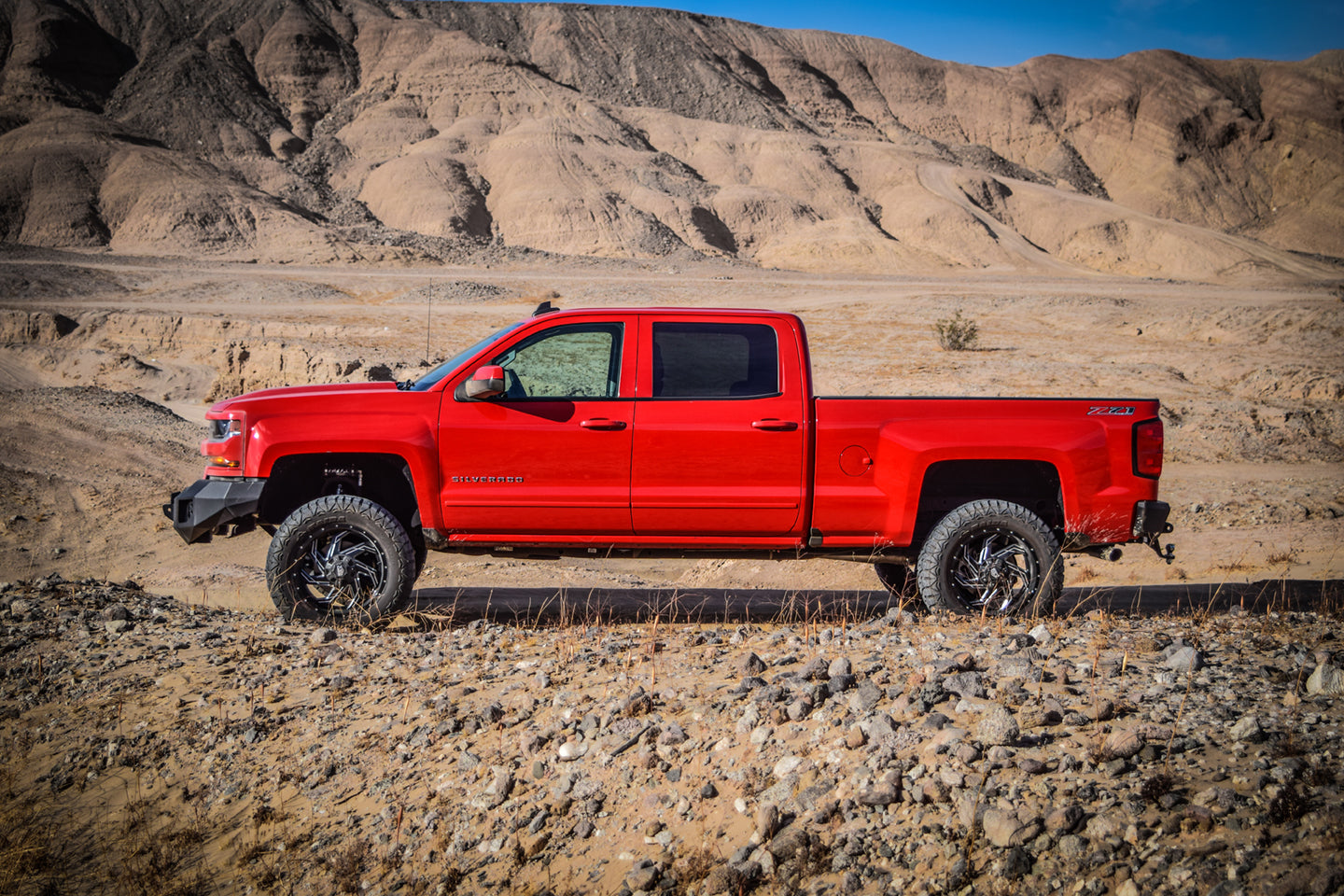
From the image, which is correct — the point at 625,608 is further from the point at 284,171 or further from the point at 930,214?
the point at 284,171

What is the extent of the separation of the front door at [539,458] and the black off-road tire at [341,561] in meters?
0.41

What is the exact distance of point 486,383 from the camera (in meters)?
5.24

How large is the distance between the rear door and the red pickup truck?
0.01 m

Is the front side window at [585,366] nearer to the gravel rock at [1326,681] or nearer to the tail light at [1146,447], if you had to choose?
the tail light at [1146,447]

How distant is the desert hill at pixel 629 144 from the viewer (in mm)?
59938

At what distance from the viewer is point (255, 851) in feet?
12.3

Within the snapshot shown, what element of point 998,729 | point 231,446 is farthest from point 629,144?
point 998,729

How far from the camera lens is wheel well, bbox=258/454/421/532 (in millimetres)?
5727

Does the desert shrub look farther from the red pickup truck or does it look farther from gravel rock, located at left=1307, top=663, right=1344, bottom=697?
gravel rock, located at left=1307, top=663, right=1344, bottom=697

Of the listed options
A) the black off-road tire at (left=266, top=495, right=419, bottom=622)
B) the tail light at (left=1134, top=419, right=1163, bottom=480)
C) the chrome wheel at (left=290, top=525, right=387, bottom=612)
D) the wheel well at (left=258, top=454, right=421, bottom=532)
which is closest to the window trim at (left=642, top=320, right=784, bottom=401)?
the wheel well at (left=258, top=454, right=421, bottom=532)

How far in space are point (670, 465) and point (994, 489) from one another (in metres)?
2.34

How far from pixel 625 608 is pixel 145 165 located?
2722 inches

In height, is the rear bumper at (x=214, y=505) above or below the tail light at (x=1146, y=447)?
below

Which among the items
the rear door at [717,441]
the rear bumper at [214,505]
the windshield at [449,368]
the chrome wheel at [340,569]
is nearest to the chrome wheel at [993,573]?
the rear door at [717,441]
